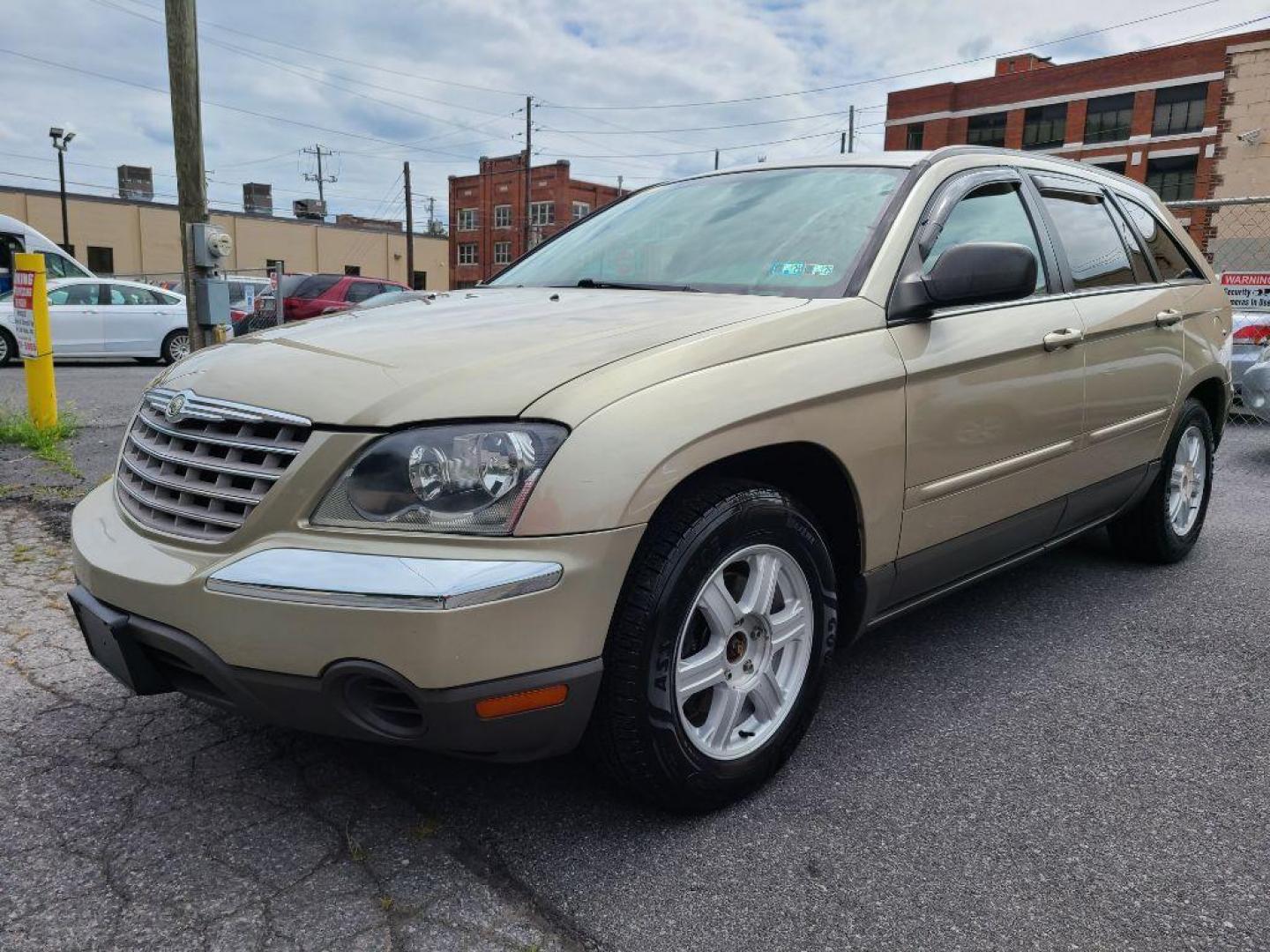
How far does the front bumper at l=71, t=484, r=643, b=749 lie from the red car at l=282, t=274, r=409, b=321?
618 inches

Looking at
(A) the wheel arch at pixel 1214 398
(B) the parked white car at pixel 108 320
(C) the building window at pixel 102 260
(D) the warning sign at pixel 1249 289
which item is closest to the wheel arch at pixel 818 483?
(A) the wheel arch at pixel 1214 398

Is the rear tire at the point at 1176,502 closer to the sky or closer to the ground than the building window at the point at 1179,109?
closer to the ground

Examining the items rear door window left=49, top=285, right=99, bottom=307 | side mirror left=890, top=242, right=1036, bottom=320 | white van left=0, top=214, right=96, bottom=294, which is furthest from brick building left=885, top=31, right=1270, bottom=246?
side mirror left=890, top=242, right=1036, bottom=320

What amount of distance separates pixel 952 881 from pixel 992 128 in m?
57.9

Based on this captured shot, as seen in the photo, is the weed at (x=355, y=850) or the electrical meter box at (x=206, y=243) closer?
the weed at (x=355, y=850)

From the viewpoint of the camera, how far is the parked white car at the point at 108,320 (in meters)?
15.3

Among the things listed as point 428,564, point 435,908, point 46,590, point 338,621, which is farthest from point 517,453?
point 46,590

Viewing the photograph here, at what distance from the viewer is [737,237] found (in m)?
3.09

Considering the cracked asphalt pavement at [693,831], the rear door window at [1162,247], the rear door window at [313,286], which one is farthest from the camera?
the rear door window at [313,286]

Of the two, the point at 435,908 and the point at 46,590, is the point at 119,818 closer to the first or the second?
the point at 435,908

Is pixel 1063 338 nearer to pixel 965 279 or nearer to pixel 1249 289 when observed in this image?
pixel 965 279

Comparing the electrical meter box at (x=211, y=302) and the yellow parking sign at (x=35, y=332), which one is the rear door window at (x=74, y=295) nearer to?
the yellow parking sign at (x=35, y=332)

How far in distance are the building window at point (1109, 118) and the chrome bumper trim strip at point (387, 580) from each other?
180ft

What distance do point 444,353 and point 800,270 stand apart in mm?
1122
